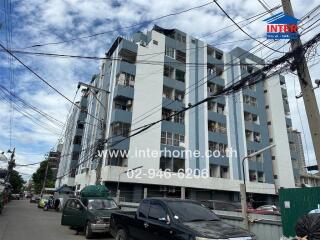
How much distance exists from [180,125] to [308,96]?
27.1 meters

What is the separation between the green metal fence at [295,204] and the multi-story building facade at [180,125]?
67.6ft

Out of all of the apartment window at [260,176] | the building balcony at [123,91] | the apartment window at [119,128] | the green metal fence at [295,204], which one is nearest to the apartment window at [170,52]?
the building balcony at [123,91]

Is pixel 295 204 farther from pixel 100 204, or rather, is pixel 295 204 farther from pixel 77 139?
pixel 77 139

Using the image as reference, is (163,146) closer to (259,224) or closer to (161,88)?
(161,88)

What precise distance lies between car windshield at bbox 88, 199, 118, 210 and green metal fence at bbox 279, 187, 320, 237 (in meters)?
7.83

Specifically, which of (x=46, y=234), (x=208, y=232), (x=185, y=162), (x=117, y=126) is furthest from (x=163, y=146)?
(x=208, y=232)

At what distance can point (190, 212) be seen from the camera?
805 centimetres

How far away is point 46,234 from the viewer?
44.4ft

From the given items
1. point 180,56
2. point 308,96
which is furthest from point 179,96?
point 308,96

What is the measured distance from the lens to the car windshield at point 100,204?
13.9m

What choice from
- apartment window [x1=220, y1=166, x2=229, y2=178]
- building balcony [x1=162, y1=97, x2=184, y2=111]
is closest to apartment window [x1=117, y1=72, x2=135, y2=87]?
building balcony [x1=162, y1=97, x2=184, y2=111]

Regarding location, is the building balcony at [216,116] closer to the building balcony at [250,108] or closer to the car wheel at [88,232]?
the building balcony at [250,108]

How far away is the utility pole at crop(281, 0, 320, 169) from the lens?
820 centimetres

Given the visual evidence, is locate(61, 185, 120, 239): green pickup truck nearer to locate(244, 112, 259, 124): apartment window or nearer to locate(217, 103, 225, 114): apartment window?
locate(217, 103, 225, 114): apartment window
